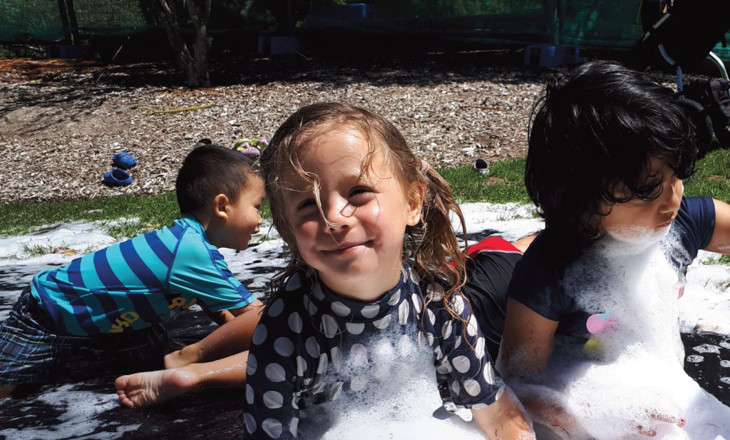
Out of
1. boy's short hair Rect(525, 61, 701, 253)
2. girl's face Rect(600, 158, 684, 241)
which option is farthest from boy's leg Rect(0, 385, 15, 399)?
girl's face Rect(600, 158, 684, 241)

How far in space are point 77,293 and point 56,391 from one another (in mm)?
375

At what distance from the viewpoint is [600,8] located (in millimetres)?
9977

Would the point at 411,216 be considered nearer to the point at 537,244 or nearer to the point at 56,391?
the point at 537,244

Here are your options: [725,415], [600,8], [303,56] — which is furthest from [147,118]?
[725,415]

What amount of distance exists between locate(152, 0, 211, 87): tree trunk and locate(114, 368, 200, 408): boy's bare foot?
7.77m

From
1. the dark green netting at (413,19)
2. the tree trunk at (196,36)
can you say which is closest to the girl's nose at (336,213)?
the dark green netting at (413,19)

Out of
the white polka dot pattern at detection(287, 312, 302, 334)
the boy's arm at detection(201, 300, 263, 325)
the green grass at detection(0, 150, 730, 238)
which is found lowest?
the green grass at detection(0, 150, 730, 238)

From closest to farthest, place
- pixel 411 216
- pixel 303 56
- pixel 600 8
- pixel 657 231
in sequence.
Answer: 1. pixel 411 216
2. pixel 657 231
3. pixel 600 8
4. pixel 303 56

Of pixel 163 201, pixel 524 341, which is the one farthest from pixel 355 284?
pixel 163 201

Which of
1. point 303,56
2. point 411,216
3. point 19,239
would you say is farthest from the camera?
point 303,56

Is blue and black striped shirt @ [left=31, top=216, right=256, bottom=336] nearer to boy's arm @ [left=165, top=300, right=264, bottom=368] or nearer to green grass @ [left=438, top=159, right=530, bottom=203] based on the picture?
boy's arm @ [left=165, top=300, right=264, bottom=368]

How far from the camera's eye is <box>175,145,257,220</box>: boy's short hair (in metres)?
2.89

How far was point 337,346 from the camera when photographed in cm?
183

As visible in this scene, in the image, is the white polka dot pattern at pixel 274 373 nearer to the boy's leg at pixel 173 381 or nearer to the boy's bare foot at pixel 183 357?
the boy's leg at pixel 173 381
